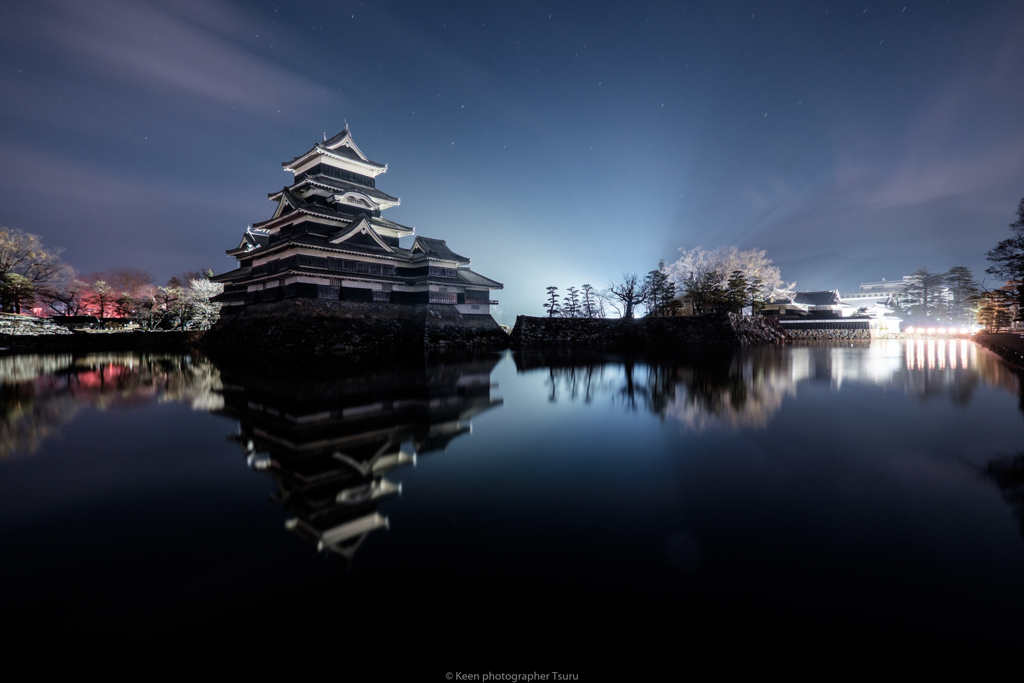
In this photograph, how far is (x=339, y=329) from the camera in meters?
22.8

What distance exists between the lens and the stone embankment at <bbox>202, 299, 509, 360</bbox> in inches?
850

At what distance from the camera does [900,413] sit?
8.24 meters

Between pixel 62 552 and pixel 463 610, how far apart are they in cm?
378

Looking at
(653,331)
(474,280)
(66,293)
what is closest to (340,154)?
(474,280)

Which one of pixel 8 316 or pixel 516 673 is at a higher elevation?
pixel 8 316

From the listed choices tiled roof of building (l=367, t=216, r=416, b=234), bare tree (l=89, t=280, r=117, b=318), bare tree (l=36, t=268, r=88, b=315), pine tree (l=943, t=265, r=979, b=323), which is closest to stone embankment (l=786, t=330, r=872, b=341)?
pine tree (l=943, t=265, r=979, b=323)

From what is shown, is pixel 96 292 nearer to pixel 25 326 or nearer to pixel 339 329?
pixel 25 326

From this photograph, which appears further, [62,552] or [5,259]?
[5,259]

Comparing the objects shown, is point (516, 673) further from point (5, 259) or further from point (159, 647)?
point (5, 259)

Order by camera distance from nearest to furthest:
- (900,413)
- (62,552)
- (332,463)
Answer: (62,552) → (332,463) → (900,413)

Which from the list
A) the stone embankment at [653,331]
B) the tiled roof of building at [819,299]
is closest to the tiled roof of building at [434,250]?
the stone embankment at [653,331]

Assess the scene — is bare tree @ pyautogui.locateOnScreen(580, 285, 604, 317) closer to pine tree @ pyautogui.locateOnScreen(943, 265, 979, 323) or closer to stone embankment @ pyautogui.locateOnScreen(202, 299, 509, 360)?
stone embankment @ pyautogui.locateOnScreen(202, 299, 509, 360)

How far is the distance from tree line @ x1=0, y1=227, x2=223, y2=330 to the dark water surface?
130 ft

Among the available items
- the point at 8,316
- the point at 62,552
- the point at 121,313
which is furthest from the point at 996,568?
the point at 121,313
